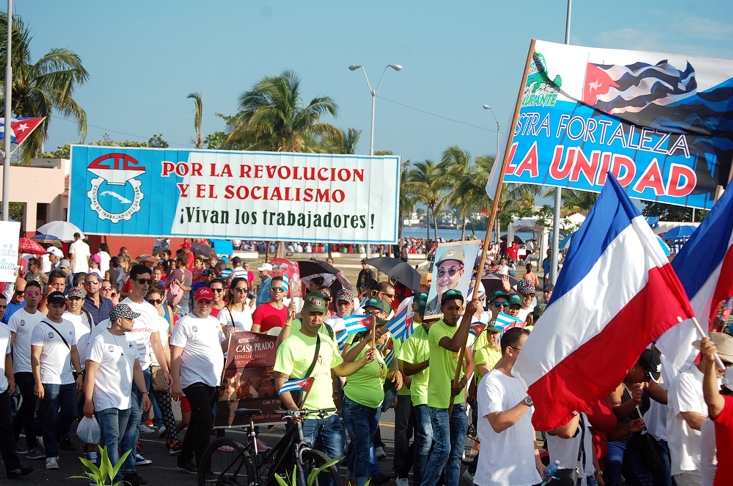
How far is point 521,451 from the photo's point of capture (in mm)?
5527

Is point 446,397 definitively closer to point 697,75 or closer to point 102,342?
point 102,342

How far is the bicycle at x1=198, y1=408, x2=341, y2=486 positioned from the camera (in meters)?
6.48

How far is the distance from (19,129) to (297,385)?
1621cm

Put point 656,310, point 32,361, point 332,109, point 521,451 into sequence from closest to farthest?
point 656,310 → point 521,451 → point 32,361 → point 332,109

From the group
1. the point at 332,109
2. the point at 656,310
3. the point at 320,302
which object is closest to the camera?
the point at 656,310

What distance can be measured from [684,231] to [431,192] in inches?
1227

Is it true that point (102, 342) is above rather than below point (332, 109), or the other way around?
below

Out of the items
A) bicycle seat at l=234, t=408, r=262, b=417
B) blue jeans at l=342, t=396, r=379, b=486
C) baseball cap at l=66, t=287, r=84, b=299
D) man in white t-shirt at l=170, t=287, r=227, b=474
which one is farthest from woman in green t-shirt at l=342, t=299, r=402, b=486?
baseball cap at l=66, t=287, r=84, b=299

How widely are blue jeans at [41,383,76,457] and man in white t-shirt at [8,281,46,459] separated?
259 millimetres

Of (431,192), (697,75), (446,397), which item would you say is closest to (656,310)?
(446,397)

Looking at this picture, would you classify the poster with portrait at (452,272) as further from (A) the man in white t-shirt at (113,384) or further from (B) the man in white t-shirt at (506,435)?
(A) the man in white t-shirt at (113,384)

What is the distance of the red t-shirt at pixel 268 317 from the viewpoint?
9.76 meters

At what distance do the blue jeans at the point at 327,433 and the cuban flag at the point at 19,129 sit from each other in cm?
1545

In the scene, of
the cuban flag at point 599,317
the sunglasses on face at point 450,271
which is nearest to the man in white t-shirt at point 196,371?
the sunglasses on face at point 450,271
